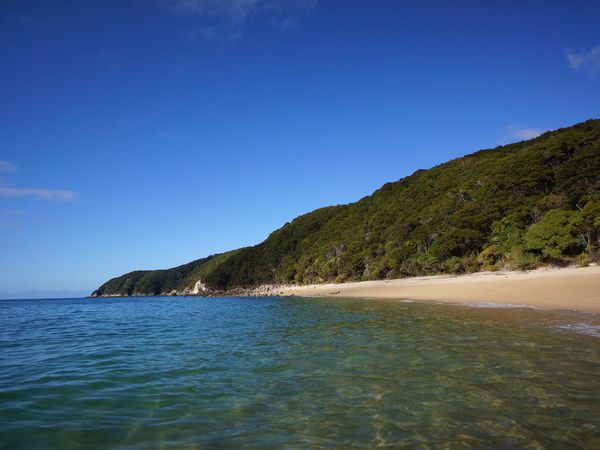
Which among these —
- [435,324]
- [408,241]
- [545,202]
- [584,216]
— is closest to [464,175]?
[408,241]

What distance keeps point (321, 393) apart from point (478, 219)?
47.2 metres

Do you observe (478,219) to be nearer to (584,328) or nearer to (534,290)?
(534,290)

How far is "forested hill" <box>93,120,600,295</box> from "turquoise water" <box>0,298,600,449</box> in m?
25.6

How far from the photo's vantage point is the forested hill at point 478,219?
33688 mm

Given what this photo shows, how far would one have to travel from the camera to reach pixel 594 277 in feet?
75.0

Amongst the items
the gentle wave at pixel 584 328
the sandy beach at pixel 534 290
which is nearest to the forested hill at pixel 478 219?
the sandy beach at pixel 534 290

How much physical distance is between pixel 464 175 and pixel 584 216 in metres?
34.4

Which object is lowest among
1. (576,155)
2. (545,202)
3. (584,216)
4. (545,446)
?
(545,446)

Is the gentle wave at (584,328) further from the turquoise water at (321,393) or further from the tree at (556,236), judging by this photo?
the tree at (556,236)

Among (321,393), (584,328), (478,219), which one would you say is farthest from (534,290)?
(478,219)

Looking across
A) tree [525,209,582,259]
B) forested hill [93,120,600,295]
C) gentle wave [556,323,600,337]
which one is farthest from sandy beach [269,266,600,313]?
gentle wave [556,323,600,337]

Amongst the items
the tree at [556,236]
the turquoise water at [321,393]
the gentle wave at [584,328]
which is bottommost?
the gentle wave at [584,328]

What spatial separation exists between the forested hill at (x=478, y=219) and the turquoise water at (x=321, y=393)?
25565mm

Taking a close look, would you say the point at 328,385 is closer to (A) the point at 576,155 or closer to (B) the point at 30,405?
(B) the point at 30,405
